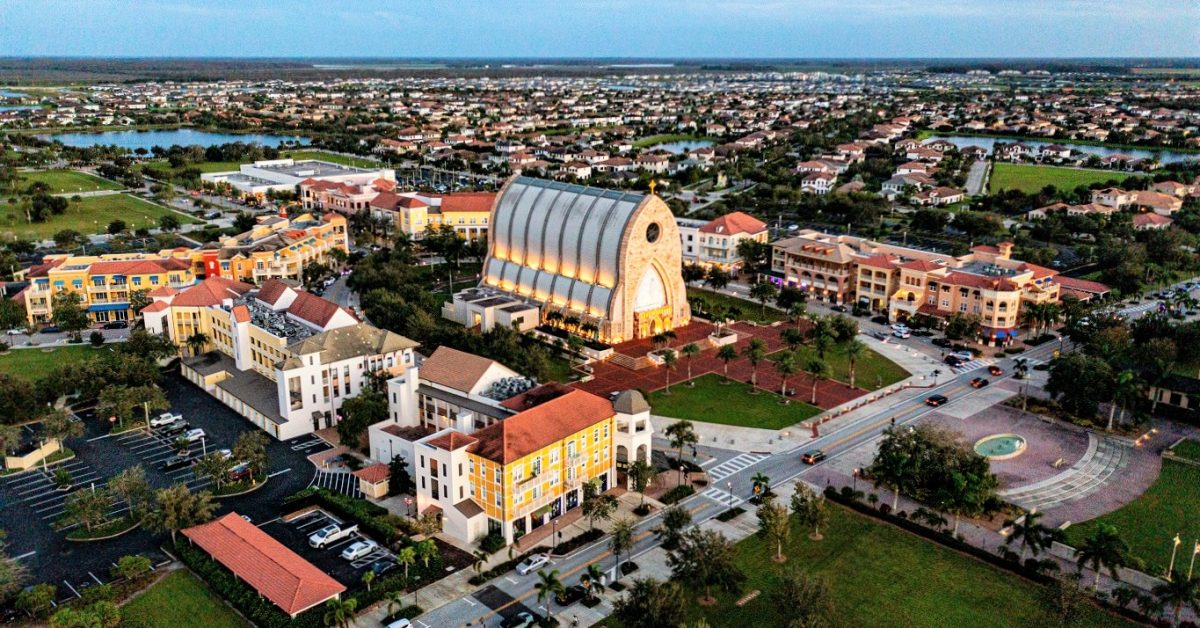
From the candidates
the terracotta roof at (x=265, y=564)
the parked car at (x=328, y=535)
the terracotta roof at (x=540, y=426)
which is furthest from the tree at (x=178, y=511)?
the terracotta roof at (x=540, y=426)

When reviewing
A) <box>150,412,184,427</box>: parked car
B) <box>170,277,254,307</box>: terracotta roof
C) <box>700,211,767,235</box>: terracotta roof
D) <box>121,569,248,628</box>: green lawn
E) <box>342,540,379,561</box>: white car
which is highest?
<box>700,211,767,235</box>: terracotta roof

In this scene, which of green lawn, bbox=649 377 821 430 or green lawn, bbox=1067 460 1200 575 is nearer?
green lawn, bbox=1067 460 1200 575

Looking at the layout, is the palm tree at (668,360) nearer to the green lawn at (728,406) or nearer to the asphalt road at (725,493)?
the green lawn at (728,406)

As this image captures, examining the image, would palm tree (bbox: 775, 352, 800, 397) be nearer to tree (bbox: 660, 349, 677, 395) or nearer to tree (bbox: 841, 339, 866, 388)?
tree (bbox: 841, 339, 866, 388)

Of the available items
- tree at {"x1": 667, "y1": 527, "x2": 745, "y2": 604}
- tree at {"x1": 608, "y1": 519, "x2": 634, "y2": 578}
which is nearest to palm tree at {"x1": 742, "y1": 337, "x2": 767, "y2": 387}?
tree at {"x1": 608, "y1": 519, "x2": 634, "y2": 578}

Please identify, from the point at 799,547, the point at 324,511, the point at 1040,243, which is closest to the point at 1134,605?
the point at 799,547

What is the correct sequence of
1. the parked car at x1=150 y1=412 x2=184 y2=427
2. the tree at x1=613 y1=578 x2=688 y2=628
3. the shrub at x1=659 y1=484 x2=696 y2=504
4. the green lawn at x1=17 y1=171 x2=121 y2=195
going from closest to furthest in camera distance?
the tree at x1=613 y1=578 x2=688 y2=628 < the shrub at x1=659 y1=484 x2=696 y2=504 < the parked car at x1=150 y1=412 x2=184 y2=427 < the green lawn at x1=17 y1=171 x2=121 y2=195
